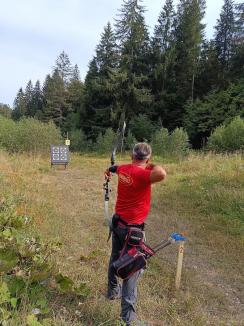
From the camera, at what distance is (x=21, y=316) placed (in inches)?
113

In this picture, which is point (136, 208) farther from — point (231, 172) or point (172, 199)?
point (231, 172)

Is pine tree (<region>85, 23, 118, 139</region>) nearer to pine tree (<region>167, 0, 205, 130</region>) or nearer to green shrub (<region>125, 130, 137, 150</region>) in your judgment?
green shrub (<region>125, 130, 137, 150</region>)

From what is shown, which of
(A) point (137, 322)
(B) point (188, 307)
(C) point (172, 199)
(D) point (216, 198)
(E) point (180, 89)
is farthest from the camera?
(E) point (180, 89)

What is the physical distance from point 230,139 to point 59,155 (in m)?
9.39

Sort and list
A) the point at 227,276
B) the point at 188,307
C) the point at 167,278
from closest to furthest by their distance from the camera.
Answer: the point at 188,307, the point at 167,278, the point at 227,276

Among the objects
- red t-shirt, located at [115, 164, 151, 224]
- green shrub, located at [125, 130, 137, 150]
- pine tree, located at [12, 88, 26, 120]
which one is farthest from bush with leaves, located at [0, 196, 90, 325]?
pine tree, located at [12, 88, 26, 120]

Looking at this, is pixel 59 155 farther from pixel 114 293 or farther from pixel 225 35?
pixel 225 35

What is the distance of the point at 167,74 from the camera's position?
3859 cm

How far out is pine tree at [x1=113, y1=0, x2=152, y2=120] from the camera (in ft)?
118

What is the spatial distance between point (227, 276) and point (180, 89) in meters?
35.1

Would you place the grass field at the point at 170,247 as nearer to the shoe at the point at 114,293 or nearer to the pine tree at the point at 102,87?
the shoe at the point at 114,293

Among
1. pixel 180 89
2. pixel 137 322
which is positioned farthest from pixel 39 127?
pixel 180 89

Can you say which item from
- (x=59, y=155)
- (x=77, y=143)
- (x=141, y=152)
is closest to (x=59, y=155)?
(x=59, y=155)

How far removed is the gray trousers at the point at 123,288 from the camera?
3.47 meters
